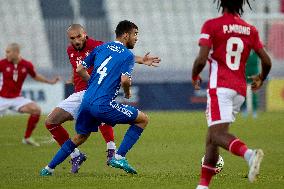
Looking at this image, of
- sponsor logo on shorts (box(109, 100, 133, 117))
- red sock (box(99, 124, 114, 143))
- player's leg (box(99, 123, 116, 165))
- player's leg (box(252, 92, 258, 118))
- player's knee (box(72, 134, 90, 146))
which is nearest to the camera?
sponsor logo on shorts (box(109, 100, 133, 117))

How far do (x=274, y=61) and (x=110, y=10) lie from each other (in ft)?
20.9

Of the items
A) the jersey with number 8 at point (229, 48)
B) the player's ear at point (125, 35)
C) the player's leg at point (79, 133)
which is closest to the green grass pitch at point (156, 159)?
the player's leg at point (79, 133)

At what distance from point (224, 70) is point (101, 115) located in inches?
99.1

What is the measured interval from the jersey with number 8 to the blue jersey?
220cm

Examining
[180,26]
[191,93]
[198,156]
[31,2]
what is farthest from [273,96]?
[198,156]

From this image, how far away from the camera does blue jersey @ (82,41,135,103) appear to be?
33.7ft

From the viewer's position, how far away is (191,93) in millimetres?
27234

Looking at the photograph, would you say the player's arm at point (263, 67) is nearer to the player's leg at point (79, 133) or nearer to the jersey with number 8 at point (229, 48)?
the jersey with number 8 at point (229, 48)

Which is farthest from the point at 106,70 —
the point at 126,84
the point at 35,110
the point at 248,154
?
the point at 35,110

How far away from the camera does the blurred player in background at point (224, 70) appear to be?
807 centimetres

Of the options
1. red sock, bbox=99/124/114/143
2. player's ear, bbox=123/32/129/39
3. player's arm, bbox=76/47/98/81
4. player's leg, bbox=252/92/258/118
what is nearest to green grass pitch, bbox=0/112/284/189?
red sock, bbox=99/124/114/143

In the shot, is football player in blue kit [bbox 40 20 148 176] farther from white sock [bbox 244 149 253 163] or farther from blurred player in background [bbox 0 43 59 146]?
blurred player in background [bbox 0 43 59 146]

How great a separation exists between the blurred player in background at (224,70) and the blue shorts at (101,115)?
2174 millimetres

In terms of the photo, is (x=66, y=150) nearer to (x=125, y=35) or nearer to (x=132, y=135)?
(x=132, y=135)
